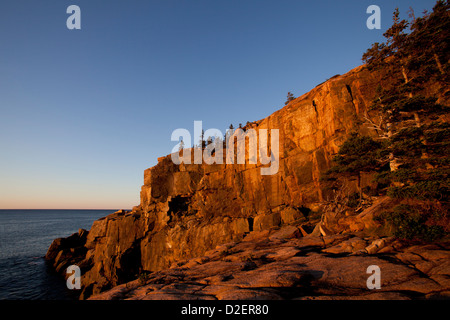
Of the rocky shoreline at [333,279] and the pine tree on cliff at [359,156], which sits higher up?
the pine tree on cliff at [359,156]

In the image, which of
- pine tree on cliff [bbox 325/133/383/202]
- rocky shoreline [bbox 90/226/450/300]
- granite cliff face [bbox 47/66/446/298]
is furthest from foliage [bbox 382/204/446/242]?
granite cliff face [bbox 47/66/446/298]

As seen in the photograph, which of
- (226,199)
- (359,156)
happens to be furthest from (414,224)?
(226,199)

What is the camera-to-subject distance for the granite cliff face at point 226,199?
27500 millimetres

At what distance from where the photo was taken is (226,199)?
36688 mm

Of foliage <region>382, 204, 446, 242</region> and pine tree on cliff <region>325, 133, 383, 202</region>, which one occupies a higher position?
pine tree on cliff <region>325, 133, 383, 202</region>

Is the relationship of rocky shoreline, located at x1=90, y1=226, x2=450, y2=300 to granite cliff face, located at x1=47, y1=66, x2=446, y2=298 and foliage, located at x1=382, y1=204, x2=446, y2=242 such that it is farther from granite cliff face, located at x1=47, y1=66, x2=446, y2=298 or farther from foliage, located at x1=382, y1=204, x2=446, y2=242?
granite cliff face, located at x1=47, y1=66, x2=446, y2=298

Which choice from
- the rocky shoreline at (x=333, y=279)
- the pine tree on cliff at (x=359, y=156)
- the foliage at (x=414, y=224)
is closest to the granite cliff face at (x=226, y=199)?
the pine tree on cliff at (x=359, y=156)

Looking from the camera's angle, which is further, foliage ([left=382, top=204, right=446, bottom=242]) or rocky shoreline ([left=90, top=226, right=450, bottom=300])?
foliage ([left=382, top=204, right=446, bottom=242])

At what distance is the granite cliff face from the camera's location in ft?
90.2

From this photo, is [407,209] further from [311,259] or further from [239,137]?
[239,137]

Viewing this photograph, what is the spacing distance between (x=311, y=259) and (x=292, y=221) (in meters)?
17.5

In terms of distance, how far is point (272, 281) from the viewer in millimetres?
7973

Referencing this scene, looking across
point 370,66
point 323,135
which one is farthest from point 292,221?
point 370,66

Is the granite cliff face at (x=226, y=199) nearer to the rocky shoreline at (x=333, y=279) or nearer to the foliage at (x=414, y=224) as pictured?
the foliage at (x=414, y=224)
